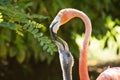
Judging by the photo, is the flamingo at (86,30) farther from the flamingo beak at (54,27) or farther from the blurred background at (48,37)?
the blurred background at (48,37)

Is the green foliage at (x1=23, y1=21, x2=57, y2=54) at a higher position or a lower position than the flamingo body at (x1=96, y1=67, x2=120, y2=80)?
higher

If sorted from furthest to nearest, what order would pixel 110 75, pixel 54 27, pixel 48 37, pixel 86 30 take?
pixel 48 37, pixel 110 75, pixel 86 30, pixel 54 27

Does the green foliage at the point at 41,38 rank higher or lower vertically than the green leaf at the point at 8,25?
lower

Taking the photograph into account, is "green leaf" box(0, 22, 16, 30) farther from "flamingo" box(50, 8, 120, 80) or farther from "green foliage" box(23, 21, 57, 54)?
"flamingo" box(50, 8, 120, 80)

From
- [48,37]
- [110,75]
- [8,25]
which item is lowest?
[110,75]

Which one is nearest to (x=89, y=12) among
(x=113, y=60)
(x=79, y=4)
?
(x=79, y=4)

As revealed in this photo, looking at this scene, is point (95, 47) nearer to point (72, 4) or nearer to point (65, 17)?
point (72, 4)

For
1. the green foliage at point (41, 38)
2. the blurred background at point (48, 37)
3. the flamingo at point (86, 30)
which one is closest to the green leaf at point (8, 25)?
the green foliage at point (41, 38)

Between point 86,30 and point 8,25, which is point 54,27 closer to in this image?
point 86,30

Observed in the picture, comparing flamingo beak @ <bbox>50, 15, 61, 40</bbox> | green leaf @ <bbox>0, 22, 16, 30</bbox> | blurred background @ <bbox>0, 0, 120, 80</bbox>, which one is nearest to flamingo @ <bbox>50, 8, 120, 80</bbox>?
flamingo beak @ <bbox>50, 15, 61, 40</bbox>

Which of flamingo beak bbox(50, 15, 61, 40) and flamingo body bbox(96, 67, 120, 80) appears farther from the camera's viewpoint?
flamingo body bbox(96, 67, 120, 80)

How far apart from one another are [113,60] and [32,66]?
1.83 meters

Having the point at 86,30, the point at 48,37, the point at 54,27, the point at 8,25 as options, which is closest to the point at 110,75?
the point at 86,30

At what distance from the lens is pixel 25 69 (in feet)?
14.7
